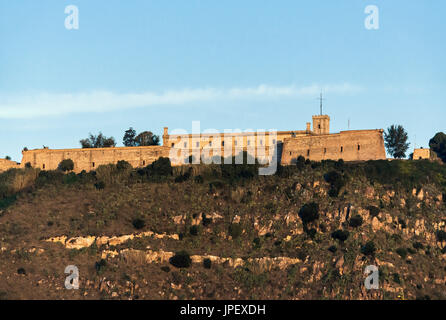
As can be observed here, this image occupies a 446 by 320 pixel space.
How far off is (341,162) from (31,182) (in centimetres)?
4262

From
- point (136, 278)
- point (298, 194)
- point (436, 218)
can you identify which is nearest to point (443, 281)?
point (436, 218)

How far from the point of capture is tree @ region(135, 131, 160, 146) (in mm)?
134500

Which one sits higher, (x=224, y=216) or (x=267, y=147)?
(x=267, y=147)

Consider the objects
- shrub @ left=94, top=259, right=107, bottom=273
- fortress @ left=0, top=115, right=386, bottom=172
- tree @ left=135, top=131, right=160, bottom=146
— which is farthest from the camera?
tree @ left=135, top=131, right=160, bottom=146

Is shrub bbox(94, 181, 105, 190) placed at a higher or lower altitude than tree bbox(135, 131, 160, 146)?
lower

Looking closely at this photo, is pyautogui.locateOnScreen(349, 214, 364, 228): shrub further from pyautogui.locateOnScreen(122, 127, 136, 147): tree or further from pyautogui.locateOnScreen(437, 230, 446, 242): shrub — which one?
pyautogui.locateOnScreen(122, 127, 136, 147): tree

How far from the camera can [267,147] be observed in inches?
4766

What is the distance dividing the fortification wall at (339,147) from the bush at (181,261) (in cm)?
2748

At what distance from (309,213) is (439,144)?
34.5 metres

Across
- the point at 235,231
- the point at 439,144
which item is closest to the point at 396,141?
the point at 439,144

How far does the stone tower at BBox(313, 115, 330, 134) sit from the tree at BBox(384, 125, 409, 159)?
931 centimetres

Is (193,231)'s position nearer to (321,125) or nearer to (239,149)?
(239,149)

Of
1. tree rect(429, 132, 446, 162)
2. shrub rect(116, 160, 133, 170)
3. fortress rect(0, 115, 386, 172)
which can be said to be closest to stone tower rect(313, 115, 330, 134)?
fortress rect(0, 115, 386, 172)
